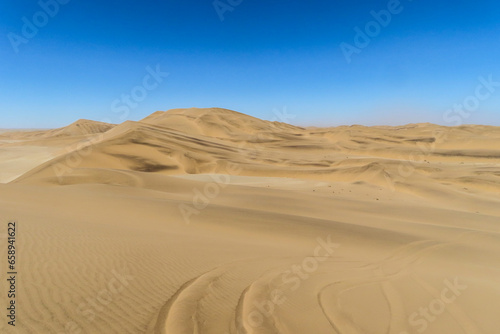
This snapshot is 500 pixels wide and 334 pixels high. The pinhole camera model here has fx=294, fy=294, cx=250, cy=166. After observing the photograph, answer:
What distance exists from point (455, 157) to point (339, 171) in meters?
20.9

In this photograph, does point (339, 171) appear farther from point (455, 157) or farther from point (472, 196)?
point (455, 157)

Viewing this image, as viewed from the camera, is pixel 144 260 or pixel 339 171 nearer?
pixel 144 260

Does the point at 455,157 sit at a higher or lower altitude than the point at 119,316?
higher

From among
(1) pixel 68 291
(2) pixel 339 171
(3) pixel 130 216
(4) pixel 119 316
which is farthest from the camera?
(2) pixel 339 171

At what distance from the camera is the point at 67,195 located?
11453 millimetres

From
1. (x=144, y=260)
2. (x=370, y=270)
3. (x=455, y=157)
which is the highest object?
(x=455, y=157)

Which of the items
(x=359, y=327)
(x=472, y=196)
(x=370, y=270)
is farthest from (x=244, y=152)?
(x=359, y=327)

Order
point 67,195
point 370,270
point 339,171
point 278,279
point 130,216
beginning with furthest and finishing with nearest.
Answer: point 339,171, point 67,195, point 130,216, point 370,270, point 278,279

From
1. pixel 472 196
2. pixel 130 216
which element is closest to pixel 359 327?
pixel 130 216

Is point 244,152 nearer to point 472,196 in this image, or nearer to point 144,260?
point 472,196

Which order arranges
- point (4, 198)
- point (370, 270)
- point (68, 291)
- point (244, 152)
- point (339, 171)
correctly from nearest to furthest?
point (68, 291), point (370, 270), point (4, 198), point (339, 171), point (244, 152)

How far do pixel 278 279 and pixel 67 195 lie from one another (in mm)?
9869

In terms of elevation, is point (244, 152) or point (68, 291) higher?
point (244, 152)

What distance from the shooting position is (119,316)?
11.7 feet
